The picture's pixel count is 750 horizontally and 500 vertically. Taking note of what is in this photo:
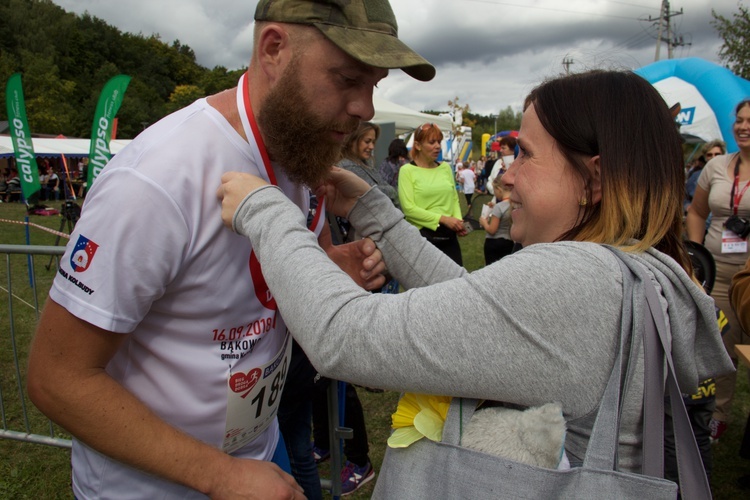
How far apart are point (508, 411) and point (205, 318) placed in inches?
28.0

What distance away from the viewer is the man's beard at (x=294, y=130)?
1.33 metres

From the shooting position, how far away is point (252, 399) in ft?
4.60

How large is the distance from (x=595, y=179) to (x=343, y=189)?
0.77 m

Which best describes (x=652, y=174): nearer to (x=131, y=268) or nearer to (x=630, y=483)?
(x=630, y=483)

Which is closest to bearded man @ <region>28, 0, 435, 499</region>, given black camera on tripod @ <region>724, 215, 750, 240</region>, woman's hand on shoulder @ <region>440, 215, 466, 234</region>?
black camera on tripod @ <region>724, 215, 750, 240</region>

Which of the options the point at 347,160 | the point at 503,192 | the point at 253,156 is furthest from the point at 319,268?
the point at 503,192

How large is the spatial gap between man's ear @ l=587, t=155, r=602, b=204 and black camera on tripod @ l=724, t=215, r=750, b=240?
3471mm

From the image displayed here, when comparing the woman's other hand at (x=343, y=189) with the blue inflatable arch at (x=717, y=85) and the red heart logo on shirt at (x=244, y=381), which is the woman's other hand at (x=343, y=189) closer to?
the red heart logo on shirt at (x=244, y=381)

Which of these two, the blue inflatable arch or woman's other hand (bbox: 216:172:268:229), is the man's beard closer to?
woman's other hand (bbox: 216:172:268:229)

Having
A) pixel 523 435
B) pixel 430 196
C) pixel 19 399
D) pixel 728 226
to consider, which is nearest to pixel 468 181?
pixel 430 196

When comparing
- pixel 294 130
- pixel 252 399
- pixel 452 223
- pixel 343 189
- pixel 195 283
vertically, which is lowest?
pixel 452 223

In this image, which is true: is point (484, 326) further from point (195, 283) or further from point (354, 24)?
point (354, 24)

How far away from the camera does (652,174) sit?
114 cm

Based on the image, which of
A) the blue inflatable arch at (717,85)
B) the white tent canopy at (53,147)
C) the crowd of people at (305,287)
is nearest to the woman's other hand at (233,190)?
the crowd of people at (305,287)
